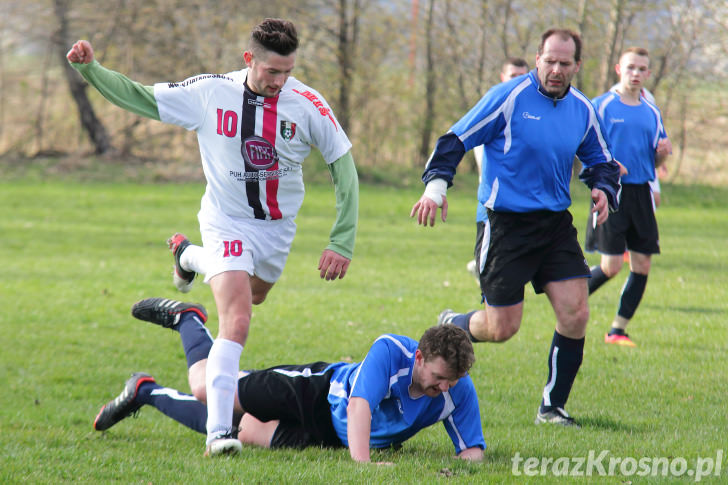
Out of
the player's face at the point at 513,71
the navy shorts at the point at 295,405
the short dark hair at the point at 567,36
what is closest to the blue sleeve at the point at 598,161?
the short dark hair at the point at 567,36

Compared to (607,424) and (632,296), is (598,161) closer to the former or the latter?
(607,424)

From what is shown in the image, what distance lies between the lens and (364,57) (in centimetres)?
2497

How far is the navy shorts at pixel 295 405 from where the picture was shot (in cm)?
489

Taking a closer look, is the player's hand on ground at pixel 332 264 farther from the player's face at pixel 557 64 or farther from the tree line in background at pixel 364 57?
the tree line in background at pixel 364 57

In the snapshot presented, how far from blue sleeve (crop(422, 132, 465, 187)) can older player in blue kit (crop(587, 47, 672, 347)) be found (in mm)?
3334

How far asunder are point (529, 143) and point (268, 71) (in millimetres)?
1729

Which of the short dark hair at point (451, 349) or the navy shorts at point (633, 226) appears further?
the navy shorts at point (633, 226)

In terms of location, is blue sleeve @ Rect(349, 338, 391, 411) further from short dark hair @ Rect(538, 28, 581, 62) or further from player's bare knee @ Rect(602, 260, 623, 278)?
player's bare knee @ Rect(602, 260, 623, 278)

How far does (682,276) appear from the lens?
11.9 meters

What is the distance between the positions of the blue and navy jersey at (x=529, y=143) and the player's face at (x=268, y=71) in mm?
1078

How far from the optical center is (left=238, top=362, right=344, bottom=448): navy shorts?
16.1 ft

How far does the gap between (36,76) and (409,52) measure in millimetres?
11618

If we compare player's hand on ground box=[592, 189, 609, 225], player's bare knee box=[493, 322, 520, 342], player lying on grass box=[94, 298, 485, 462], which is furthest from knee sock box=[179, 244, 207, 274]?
player's hand on ground box=[592, 189, 609, 225]

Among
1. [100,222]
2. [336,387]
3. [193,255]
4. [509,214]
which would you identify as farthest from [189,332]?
[100,222]
